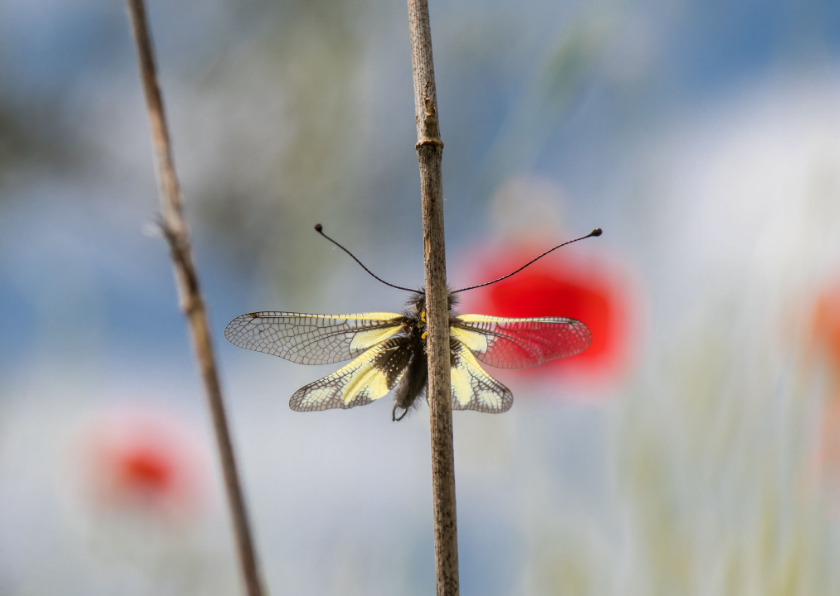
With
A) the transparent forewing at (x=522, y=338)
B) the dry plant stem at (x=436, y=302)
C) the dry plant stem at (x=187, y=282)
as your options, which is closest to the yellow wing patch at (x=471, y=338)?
the transparent forewing at (x=522, y=338)

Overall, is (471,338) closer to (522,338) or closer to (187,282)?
(522,338)

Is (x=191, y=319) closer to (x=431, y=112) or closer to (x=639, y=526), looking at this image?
(x=431, y=112)

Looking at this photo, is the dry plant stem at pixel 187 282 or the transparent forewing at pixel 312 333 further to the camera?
the transparent forewing at pixel 312 333

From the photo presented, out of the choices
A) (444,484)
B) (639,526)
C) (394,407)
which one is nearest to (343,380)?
(394,407)

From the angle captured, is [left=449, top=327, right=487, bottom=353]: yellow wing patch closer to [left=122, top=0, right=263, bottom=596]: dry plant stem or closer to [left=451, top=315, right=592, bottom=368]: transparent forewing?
[left=451, top=315, right=592, bottom=368]: transparent forewing

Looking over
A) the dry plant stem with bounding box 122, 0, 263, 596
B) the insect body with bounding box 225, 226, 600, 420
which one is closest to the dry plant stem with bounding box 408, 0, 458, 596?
the dry plant stem with bounding box 122, 0, 263, 596

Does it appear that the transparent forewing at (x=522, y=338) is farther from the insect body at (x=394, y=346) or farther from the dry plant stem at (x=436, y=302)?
the dry plant stem at (x=436, y=302)
